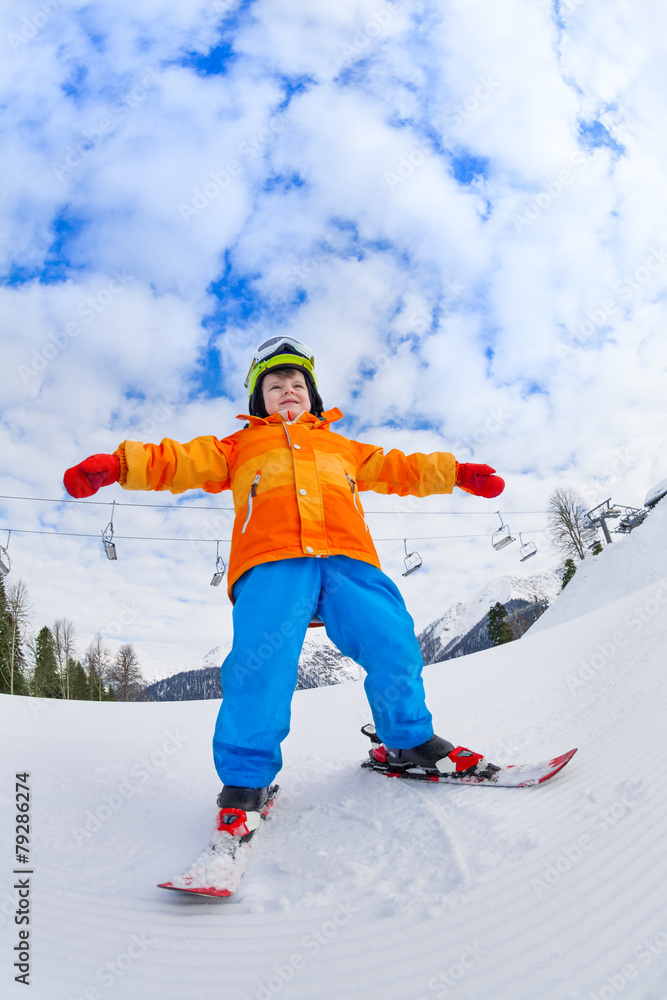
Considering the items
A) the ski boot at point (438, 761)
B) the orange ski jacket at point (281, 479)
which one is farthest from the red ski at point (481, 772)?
the orange ski jacket at point (281, 479)

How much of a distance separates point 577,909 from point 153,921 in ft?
2.92

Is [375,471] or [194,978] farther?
[375,471]

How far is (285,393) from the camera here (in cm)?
255

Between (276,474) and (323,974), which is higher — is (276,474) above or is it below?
above

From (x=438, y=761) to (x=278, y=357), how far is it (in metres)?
2.07

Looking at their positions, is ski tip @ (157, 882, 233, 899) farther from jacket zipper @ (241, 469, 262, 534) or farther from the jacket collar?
the jacket collar

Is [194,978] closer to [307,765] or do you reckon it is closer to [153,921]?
[153,921]

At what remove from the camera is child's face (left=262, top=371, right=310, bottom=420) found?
252cm

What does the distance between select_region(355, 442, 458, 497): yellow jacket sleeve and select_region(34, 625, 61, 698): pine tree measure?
20030mm

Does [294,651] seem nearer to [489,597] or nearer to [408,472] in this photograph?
[408,472]

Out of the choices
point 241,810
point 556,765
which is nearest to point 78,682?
point 241,810

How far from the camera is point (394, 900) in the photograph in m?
1.02

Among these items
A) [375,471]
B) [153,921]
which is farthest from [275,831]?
[375,471]

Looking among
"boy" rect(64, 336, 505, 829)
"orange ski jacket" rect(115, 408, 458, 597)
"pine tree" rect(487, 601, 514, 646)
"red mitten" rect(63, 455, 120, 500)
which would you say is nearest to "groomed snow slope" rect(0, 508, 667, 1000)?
"boy" rect(64, 336, 505, 829)
